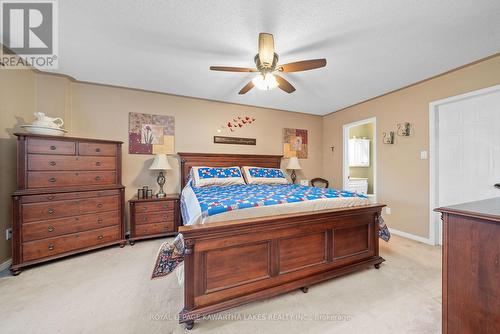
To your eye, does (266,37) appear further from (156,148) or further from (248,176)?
(156,148)

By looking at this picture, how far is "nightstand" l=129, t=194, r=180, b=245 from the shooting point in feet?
9.67

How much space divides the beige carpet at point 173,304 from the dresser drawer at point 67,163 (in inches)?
45.1

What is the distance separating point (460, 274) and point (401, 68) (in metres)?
2.59

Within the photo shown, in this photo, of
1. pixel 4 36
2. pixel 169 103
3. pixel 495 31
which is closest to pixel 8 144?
pixel 4 36

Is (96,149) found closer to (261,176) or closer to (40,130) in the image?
(40,130)

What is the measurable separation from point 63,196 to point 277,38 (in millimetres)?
3072

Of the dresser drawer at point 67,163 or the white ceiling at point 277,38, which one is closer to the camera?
the white ceiling at point 277,38

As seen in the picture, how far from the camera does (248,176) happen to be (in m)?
3.66

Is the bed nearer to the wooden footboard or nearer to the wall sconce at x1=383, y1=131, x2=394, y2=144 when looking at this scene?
the wooden footboard

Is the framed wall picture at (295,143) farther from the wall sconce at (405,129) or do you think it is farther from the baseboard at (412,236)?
the baseboard at (412,236)

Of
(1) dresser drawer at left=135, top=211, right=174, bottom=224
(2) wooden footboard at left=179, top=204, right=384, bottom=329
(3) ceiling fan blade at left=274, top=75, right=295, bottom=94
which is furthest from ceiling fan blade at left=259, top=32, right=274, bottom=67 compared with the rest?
(1) dresser drawer at left=135, top=211, right=174, bottom=224

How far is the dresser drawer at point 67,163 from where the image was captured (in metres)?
2.25

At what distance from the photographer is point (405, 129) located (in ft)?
10.5

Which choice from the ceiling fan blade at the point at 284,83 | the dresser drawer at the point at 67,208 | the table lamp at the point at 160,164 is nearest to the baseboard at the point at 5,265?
the dresser drawer at the point at 67,208
